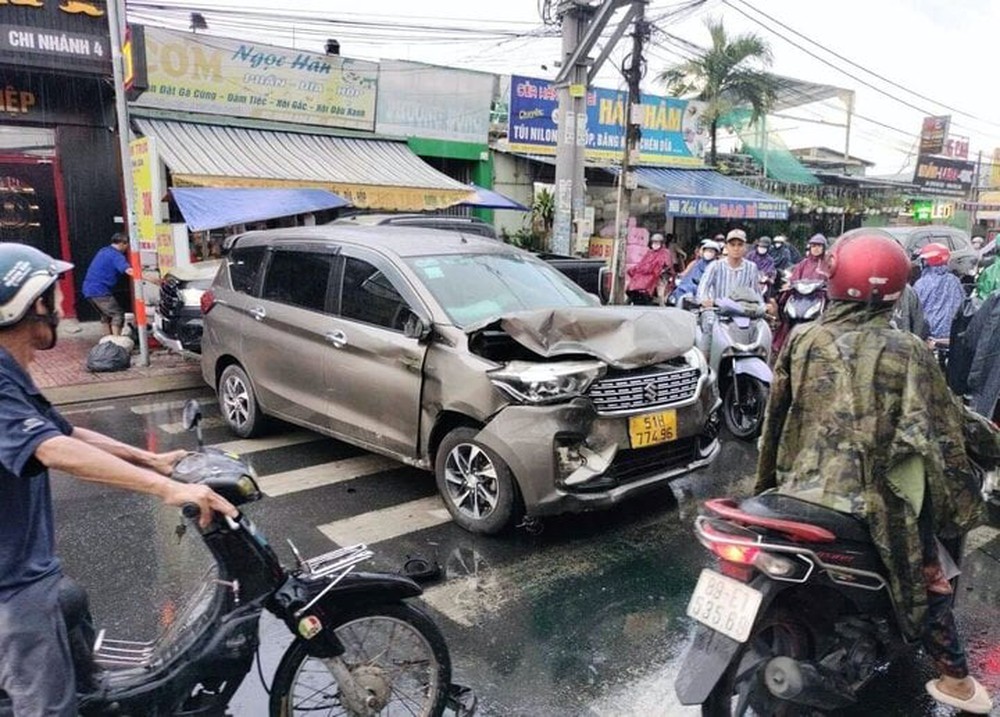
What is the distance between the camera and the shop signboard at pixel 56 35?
420 inches

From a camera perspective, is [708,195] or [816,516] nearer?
[816,516]

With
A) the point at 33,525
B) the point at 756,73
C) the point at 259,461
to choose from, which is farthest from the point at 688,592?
the point at 756,73

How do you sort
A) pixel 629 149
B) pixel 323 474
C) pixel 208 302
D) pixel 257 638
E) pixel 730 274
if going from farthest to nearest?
pixel 629 149 < pixel 730 274 < pixel 208 302 < pixel 323 474 < pixel 257 638

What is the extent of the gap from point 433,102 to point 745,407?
38.3 ft

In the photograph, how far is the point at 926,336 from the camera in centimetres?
714

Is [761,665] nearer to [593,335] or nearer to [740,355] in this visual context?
[593,335]

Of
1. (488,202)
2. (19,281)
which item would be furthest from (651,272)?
(19,281)

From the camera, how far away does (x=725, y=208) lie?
18094 mm

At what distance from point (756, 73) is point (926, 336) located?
16826 millimetres

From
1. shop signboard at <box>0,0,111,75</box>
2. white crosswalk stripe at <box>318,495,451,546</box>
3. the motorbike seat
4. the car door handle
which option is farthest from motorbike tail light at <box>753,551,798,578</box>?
shop signboard at <box>0,0,111,75</box>

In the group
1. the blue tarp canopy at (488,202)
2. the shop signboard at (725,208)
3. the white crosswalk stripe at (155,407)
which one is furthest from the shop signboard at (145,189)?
the shop signboard at (725,208)

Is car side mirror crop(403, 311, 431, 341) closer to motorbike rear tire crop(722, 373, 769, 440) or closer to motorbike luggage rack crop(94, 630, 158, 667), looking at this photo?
motorbike luggage rack crop(94, 630, 158, 667)

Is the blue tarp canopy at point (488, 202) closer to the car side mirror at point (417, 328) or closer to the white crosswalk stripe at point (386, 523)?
the car side mirror at point (417, 328)

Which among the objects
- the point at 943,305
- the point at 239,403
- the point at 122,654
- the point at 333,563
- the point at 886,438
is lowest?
the point at 239,403
